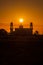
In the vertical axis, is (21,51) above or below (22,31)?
below

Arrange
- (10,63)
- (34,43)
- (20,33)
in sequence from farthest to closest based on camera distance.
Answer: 1. (20,33)
2. (34,43)
3. (10,63)

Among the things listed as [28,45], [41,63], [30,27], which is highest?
[30,27]

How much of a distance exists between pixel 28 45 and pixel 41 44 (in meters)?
1.50

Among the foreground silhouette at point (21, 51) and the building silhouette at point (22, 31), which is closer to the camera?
the foreground silhouette at point (21, 51)

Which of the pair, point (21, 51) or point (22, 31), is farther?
point (22, 31)

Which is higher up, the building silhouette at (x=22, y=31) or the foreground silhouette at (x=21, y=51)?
the building silhouette at (x=22, y=31)

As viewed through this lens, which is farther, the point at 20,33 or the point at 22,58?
the point at 20,33

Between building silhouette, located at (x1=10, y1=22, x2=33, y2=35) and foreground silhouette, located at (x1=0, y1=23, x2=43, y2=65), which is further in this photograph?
building silhouette, located at (x1=10, y1=22, x2=33, y2=35)

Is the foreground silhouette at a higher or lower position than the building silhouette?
lower

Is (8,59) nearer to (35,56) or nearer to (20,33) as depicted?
(35,56)

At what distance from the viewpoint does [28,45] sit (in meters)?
29.2

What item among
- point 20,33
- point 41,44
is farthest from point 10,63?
point 20,33

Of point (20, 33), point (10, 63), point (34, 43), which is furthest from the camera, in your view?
point (20, 33)

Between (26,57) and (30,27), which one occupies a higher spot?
(30,27)
